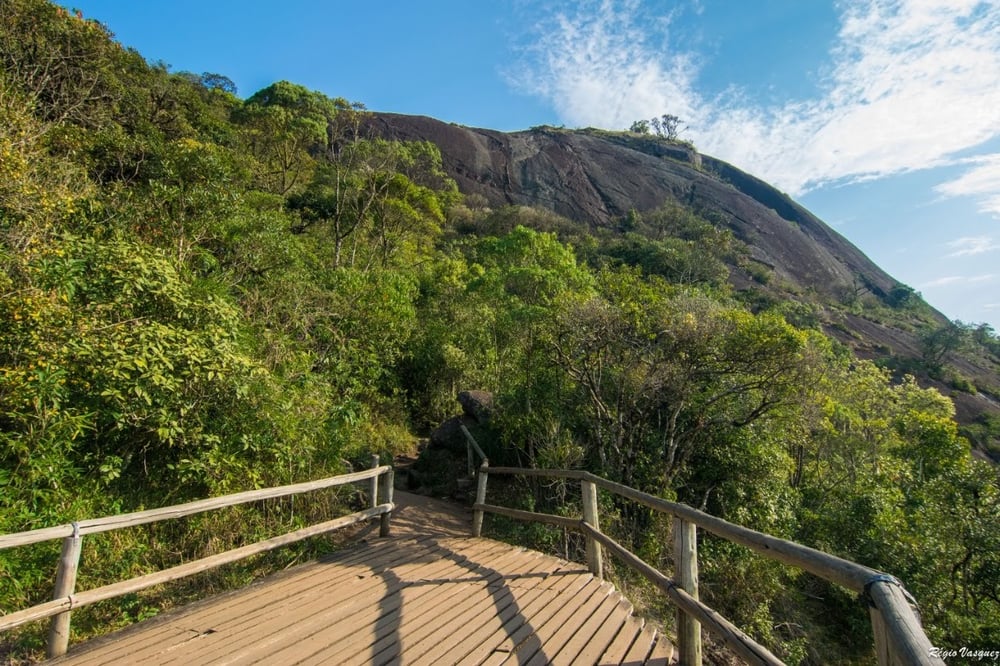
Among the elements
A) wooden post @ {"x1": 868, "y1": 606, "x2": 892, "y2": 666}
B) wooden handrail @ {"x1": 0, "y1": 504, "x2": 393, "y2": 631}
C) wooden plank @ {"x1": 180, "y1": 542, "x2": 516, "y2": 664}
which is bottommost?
wooden plank @ {"x1": 180, "y1": 542, "x2": 516, "y2": 664}

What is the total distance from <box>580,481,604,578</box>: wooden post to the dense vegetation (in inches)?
136

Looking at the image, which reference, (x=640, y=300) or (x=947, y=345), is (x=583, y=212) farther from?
(x=640, y=300)

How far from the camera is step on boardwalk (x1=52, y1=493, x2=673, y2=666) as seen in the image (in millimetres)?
2836

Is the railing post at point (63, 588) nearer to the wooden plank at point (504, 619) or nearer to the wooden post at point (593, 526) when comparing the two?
the wooden plank at point (504, 619)

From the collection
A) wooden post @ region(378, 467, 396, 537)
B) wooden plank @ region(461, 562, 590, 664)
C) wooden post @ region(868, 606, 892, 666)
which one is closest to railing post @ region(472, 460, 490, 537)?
wooden post @ region(378, 467, 396, 537)

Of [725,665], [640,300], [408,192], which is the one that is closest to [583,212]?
[408,192]

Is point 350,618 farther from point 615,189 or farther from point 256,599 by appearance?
point 615,189

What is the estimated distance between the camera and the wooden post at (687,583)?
2.83m

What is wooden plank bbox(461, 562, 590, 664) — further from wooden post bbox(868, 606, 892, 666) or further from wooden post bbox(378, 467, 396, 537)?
wooden post bbox(378, 467, 396, 537)

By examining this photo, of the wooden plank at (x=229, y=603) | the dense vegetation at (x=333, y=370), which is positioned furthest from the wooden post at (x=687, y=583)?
the dense vegetation at (x=333, y=370)

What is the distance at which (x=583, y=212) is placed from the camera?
51875mm

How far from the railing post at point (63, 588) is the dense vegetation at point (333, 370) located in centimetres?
108

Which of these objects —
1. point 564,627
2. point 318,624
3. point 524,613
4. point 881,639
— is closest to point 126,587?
point 318,624

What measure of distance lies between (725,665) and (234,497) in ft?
17.9
